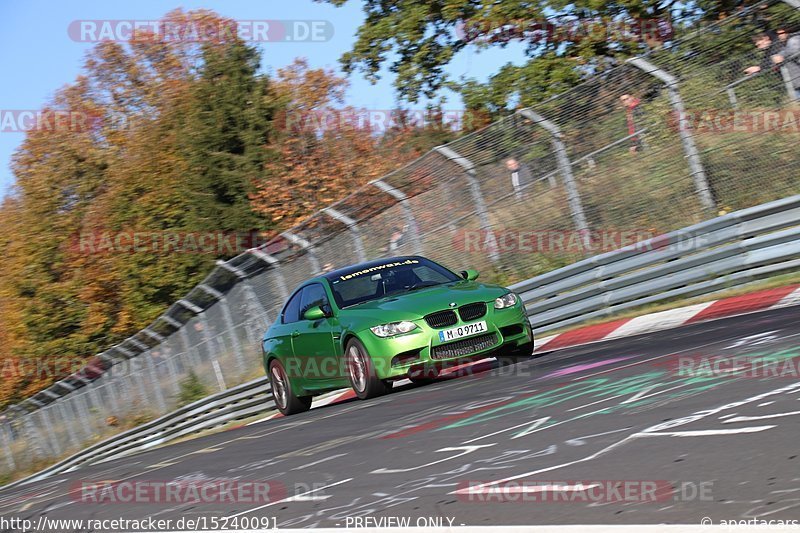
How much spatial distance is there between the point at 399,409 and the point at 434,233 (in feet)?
26.9

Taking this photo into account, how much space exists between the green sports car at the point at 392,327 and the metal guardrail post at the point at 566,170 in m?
3.04

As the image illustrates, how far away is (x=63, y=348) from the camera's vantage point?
169 feet

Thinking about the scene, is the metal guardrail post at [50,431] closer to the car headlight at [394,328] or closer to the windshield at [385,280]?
the windshield at [385,280]

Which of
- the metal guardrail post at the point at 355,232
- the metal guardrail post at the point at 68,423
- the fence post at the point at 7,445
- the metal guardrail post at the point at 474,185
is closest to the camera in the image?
the metal guardrail post at the point at 474,185

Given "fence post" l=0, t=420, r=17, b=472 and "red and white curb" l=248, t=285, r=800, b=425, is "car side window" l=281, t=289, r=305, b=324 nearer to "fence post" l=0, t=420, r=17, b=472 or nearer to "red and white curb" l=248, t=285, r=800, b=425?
"red and white curb" l=248, t=285, r=800, b=425

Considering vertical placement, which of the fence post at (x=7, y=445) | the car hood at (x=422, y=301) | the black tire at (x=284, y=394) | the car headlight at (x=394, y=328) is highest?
the car hood at (x=422, y=301)

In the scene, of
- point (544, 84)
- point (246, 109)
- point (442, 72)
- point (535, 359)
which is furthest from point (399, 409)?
point (246, 109)

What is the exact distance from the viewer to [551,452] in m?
5.94

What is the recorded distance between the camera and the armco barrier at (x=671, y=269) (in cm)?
1246

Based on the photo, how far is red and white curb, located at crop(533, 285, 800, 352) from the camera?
446 inches

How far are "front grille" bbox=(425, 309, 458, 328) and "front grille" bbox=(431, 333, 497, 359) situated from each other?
195 mm

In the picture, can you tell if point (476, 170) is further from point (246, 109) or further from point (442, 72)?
point (246, 109)

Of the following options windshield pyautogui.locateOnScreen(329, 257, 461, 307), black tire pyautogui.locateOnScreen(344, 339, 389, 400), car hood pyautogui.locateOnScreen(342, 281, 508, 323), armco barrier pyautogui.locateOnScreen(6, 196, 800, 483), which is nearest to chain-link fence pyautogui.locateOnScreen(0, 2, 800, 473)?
armco barrier pyautogui.locateOnScreen(6, 196, 800, 483)

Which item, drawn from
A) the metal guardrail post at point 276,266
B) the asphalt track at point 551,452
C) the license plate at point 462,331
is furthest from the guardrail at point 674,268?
the metal guardrail post at point 276,266
